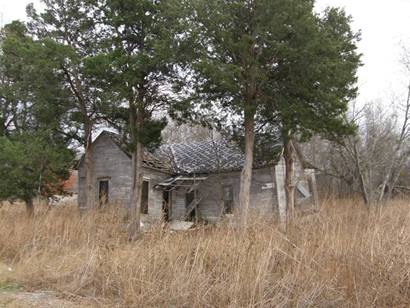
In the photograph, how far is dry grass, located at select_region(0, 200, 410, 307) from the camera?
5609 millimetres

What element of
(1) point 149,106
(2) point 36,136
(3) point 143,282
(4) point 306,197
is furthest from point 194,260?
(4) point 306,197

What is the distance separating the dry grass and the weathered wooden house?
15.8 meters

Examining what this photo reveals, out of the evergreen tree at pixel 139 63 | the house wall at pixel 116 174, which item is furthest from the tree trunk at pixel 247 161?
the house wall at pixel 116 174

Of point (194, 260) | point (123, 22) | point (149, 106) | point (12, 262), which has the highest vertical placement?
point (123, 22)

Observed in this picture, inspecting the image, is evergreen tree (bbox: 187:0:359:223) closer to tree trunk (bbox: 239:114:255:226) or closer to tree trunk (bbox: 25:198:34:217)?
tree trunk (bbox: 239:114:255:226)

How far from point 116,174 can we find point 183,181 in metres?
3.85

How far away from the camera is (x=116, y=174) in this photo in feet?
81.5

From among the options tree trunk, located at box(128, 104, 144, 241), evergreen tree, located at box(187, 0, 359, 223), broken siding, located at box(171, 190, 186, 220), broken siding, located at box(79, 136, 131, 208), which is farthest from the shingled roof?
evergreen tree, located at box(187, 0, 359, 223)

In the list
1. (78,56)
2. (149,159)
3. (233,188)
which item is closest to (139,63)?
(78,56)

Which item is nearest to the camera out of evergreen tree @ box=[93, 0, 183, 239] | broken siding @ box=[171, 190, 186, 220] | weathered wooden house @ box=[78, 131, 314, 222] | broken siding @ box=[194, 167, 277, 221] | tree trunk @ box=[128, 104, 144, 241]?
evergreen tree @ box=[93, 0, 183, 239]

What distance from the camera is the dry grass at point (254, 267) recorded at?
561 centimetres

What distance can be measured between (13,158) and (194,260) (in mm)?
14607

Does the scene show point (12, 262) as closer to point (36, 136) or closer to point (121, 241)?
point (121, 241)

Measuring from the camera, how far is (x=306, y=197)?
26.0 metres
